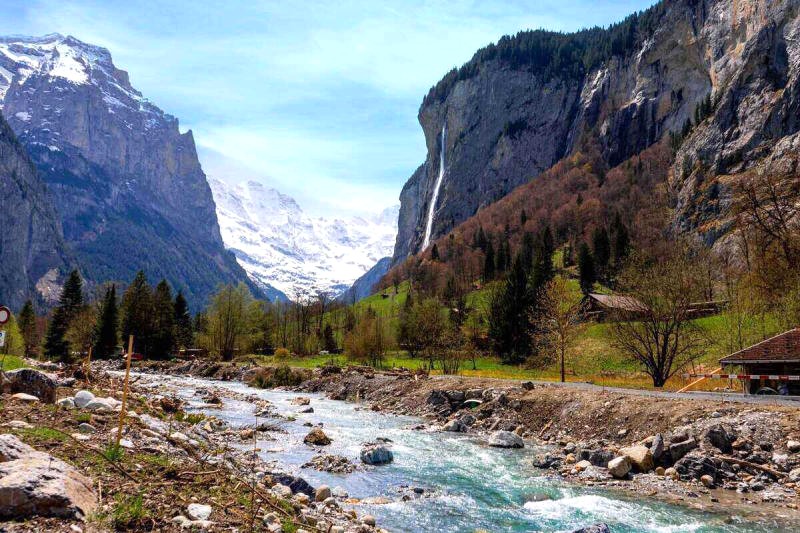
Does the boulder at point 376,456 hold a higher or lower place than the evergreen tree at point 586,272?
lower

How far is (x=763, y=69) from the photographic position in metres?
110

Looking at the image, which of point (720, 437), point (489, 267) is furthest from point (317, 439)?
point (489, 267)

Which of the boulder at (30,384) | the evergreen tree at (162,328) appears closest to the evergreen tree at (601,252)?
the evergreen tree at (162,328)

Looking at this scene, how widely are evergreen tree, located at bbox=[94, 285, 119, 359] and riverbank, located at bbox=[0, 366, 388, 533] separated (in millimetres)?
74795

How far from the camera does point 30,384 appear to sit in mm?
16969

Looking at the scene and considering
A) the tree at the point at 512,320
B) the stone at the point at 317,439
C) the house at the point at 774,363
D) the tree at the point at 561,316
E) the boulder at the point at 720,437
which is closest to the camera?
the boulder at the point at 720,437

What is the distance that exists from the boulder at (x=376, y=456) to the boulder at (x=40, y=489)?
13616 millimetres

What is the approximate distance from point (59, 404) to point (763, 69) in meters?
137

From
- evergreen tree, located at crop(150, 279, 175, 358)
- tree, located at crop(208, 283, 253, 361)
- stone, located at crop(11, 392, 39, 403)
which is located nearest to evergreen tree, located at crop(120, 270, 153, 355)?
evergreen tree, located at crop(150, 279, 175, 358)

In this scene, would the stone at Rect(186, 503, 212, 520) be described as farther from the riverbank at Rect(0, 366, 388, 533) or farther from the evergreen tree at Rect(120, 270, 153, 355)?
the evergreen tree at Rect(120, 270, 153, 355)

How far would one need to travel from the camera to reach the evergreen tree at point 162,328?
91375 millimetres

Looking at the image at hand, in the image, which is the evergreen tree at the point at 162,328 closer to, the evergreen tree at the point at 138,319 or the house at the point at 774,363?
the evergreen tree at the point at 138,319

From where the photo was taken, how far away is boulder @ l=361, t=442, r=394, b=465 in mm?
21344

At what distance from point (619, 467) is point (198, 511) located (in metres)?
15.1
